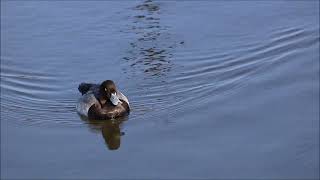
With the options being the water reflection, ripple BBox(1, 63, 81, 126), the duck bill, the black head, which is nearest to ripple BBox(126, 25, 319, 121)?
the water reflection

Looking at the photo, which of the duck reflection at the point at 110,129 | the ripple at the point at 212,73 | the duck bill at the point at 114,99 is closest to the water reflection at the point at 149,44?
the ripple at the point at 212,73

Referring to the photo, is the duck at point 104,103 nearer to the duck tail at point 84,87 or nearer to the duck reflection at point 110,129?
the duck reflection at point 110,129

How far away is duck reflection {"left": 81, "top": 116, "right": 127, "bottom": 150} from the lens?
1293 cm

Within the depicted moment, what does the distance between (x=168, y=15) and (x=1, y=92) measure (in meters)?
5.95

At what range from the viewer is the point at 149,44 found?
1733 cm

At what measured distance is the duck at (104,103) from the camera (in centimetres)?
1388

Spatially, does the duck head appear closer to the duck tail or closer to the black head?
the black head

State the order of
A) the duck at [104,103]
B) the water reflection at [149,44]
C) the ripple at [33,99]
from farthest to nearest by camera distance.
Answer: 1. the water reflection at [149,44]
2. the duck at [104,103]
3. the ripple at [33,99]

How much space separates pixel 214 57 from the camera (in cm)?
1623

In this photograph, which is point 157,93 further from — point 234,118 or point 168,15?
point 168,15

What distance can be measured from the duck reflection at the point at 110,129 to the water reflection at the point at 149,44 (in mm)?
1994

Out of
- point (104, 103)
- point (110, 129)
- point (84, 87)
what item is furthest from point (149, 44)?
point (110, 129)

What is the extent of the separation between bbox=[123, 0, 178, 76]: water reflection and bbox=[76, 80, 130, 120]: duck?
1697 mm

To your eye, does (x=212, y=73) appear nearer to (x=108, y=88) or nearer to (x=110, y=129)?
(x=108, y=88)
